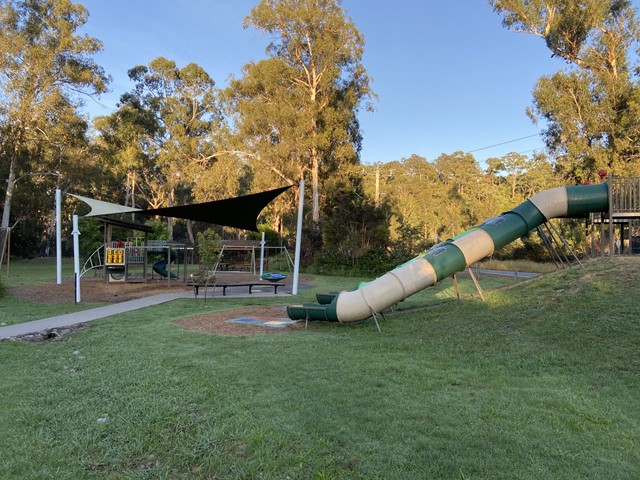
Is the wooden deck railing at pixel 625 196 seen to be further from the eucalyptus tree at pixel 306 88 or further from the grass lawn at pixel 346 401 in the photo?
the eucalyptus tree at pixel 306 88

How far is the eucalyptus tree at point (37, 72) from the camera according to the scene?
24.3 metres

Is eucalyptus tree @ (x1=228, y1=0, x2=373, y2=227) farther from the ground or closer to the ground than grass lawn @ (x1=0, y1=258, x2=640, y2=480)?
farther from the ground

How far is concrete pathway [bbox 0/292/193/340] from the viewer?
7492mm

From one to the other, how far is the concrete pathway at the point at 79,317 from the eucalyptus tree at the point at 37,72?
18764 millimetres

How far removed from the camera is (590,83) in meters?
21.5

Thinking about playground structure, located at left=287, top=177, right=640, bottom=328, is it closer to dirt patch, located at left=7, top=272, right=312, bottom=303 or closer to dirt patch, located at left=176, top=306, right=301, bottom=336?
dirt patch, located at left=176, top=306, right=301, bottom=336

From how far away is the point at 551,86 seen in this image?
72.6ft

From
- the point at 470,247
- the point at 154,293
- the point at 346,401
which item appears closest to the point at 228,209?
the point at 154,293

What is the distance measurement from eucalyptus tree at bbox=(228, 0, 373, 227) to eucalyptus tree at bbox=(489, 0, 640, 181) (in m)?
8.83

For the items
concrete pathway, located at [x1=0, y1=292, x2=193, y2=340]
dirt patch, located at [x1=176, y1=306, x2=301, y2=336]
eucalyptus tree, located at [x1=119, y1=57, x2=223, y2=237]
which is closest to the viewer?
concrete pathway, located at [x1=0, y1=292, x2=193, y2=340]

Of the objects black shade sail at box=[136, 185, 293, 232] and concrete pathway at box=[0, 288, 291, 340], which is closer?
concrete pathway at box=[0, 288, 291, 340]

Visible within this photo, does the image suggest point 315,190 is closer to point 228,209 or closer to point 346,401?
point 228,209

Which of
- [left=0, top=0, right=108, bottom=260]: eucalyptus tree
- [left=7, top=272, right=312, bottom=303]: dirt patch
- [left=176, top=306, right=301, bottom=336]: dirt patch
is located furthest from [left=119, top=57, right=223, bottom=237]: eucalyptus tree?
[left=176, top=306, right=301, bottom=336]: dirt patch

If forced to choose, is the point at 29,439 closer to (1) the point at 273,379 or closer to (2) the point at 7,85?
(1) the point at 273,379
